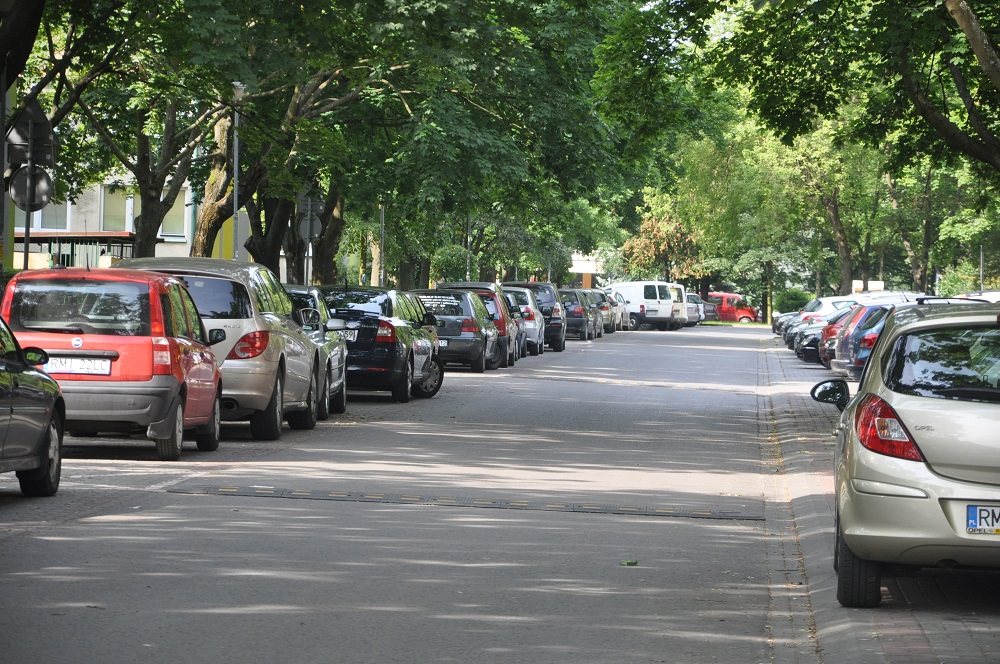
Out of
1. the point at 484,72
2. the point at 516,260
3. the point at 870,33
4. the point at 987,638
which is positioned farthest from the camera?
the point at 516,260

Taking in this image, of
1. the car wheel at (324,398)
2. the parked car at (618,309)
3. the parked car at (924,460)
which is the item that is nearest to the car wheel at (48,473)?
the parked car at (924,460)

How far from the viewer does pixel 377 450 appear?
1563 centimetres

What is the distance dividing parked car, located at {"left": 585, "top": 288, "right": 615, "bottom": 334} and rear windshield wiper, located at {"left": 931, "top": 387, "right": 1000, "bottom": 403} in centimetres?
4993

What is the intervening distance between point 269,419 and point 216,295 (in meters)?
1.36

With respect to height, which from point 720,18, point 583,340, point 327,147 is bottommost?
point 583,340

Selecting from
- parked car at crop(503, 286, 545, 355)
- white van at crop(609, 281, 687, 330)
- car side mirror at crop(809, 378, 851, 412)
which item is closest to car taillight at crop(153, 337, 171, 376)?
car side mirror at crop(809, 378, 851, 412)

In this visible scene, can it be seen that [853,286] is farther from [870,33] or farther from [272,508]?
[272,508]

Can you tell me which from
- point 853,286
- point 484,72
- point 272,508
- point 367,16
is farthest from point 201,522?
point 853,286

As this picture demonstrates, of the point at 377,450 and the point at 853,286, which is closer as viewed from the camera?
the point at 377,450

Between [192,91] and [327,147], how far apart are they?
13.6 ft

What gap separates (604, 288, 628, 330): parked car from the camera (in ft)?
220

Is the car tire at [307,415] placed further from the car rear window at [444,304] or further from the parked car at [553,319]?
the parked car at [553,319]

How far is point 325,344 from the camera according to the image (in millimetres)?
18859

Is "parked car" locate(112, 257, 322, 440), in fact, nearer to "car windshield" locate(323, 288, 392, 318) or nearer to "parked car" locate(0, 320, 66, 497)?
"parked car" locate(0, 320, 66, 497)
